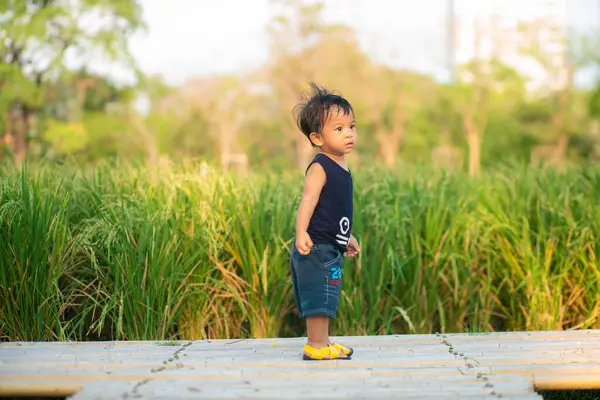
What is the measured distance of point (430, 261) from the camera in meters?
4.78

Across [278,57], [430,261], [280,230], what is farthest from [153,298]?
[278,57]

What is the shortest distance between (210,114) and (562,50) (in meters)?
18.0

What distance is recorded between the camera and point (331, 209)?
341 cm

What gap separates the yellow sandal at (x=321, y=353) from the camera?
3322 mm

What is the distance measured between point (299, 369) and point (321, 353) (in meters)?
0.21

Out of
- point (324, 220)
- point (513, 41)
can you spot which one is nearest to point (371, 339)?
point (324, 220)

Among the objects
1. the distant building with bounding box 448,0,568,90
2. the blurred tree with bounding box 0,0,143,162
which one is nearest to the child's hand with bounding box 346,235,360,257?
the blurred tree with bounding box 0,0,143,162

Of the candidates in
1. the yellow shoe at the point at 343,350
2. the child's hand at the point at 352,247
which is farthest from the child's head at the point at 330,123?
the yellow shoe at the point at 343,350

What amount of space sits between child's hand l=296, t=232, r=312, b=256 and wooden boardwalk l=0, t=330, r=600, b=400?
469mm

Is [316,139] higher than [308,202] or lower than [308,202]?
higher

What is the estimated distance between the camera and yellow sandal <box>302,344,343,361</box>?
10.9 feet

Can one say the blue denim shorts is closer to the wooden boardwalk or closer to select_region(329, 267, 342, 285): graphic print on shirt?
select_region(329, 267, 342, 285): graphic print on shirt

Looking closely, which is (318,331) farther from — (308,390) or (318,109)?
(318,109)

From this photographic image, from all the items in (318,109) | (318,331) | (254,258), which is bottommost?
(318,331)
